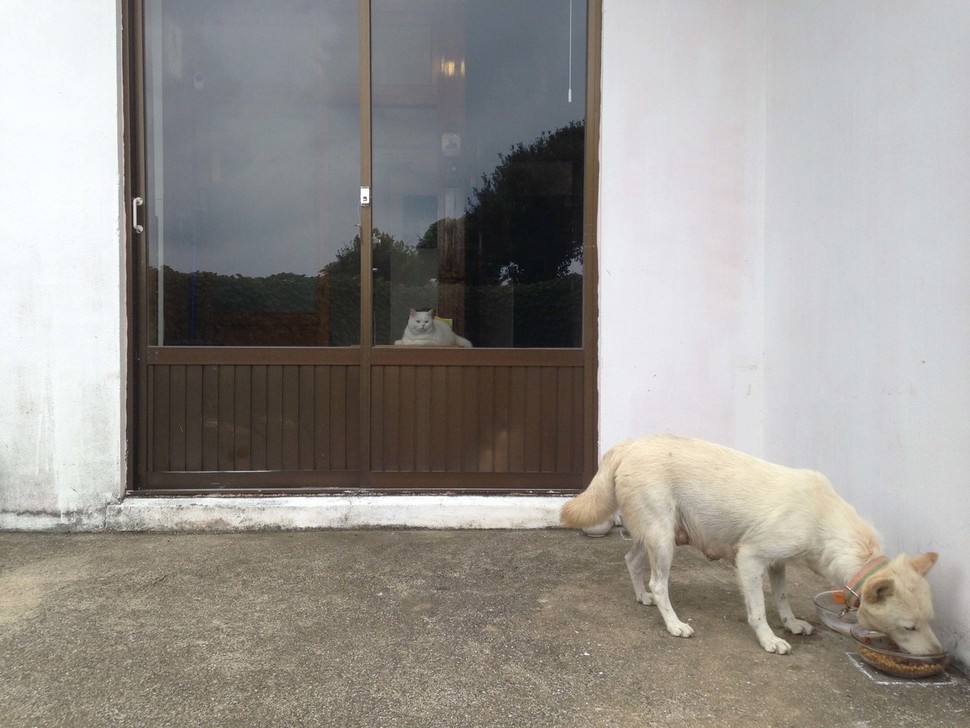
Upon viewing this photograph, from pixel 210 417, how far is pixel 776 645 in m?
3.57

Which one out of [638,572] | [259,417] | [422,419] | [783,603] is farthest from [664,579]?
[259,417]

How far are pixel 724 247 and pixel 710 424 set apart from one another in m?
1.15

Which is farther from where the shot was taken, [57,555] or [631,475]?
[57,555]

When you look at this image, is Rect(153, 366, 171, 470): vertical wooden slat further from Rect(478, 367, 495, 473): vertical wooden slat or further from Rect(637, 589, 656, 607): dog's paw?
Rect(637, 589, 656, 607): dog's paw

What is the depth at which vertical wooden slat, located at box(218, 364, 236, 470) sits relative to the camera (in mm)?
4449

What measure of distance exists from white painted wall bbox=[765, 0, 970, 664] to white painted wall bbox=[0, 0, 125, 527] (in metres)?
4.12

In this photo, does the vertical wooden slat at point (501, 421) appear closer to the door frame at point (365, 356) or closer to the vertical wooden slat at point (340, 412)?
the door frame at point (365, 356)

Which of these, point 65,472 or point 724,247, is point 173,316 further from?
point 724,247

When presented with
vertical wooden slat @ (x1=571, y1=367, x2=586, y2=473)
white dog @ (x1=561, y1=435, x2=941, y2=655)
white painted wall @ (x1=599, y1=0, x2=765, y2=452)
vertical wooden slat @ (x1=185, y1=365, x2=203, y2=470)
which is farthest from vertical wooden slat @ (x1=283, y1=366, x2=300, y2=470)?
white dog @ (x1=561, y1=435, x2=941, y2=655)

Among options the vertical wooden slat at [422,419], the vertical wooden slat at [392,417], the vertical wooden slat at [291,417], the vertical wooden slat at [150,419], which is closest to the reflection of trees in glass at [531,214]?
the vertical wooden slat at [422,419]

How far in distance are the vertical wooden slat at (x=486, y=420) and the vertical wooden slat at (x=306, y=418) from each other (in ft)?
3.66

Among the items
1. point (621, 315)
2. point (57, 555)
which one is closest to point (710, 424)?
point (621, 315)

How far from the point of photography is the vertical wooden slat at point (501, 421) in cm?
452

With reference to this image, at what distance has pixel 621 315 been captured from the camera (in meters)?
4.36
